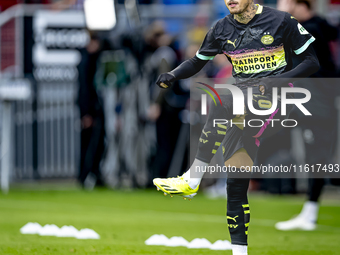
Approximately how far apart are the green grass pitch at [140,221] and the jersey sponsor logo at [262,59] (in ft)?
5.29

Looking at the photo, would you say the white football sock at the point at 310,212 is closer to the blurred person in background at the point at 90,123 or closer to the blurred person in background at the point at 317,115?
the blurred person in background at the point at 317,115

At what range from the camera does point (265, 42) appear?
4.38 m

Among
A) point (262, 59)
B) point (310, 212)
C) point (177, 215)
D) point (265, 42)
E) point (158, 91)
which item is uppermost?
point (265, 42)

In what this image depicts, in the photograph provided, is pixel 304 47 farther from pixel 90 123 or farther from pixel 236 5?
pixel 90 123

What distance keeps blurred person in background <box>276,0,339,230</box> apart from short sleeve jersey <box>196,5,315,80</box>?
9.71ft

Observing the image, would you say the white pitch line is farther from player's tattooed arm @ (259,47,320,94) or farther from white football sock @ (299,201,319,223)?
player's tattooed arm @ (259,47,320,94)

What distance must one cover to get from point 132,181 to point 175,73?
797 cm

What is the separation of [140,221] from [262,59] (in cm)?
392

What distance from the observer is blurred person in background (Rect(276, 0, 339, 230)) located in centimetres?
737

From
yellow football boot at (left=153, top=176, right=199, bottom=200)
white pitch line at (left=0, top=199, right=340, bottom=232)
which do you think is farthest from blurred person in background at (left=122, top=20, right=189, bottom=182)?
yellow football boot at (left=153, top=176, right=199, bottom=200)

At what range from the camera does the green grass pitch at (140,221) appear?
553 cm

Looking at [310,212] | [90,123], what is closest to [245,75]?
[310,212]

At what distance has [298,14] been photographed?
25.3 ft

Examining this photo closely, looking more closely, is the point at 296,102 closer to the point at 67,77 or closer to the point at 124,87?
the point at 124,87
